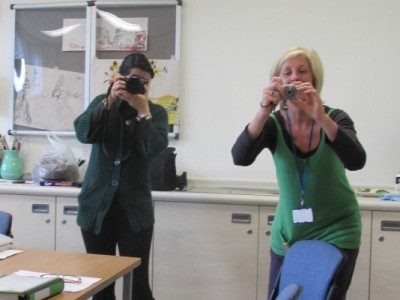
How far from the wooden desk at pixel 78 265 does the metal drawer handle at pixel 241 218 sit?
1.02m

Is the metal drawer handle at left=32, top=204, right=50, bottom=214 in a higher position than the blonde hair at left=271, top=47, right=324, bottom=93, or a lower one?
lower

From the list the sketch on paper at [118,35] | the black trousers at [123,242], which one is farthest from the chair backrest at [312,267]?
the sketch on paper at [118,35]

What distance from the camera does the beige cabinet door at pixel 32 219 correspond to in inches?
109

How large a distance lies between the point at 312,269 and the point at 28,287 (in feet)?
2.57

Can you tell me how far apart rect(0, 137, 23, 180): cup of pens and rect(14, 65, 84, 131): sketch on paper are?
0.87 ft

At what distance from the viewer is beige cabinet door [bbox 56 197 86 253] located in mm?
2736

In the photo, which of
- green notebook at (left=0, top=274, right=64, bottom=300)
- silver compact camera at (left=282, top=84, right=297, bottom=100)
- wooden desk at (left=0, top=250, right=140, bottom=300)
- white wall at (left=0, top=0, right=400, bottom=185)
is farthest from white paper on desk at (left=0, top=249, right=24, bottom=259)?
white wall at (left=0, top=0, right=400, bottom=185)

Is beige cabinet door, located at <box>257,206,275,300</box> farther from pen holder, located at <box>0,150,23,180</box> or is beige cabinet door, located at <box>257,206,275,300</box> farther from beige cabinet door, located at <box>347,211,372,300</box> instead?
pen holder, located at <box>0,150,23,180</box>

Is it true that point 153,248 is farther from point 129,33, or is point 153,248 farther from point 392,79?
point 392,79

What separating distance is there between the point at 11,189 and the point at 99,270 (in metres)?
1.57

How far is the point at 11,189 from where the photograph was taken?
279 cm

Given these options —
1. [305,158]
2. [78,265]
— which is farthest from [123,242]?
[305,158]

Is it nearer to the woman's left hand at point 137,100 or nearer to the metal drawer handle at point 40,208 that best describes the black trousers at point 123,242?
the woman's left hand at point 137,100

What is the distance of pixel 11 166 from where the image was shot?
10.4ft
